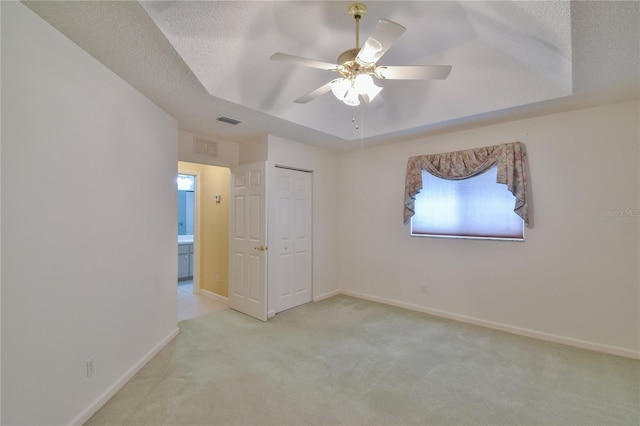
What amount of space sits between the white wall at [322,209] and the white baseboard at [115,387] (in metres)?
2.26

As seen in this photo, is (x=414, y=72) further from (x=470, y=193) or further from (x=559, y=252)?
(x=559, y=252)

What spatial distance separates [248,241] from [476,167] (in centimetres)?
304

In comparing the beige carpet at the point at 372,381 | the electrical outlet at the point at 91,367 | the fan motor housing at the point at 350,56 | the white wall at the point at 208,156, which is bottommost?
the beige carpet at the point at 372,381

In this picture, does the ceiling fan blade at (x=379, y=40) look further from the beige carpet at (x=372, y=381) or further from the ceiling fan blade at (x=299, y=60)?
the beige carpet at (x=372, y=381)

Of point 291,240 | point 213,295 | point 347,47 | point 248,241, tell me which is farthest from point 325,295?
point 347,47

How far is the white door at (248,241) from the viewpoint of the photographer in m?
3.70

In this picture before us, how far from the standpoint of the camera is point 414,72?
1887mm

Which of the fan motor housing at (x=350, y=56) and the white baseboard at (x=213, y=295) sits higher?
the fan motor housing at (x=350, y=56)

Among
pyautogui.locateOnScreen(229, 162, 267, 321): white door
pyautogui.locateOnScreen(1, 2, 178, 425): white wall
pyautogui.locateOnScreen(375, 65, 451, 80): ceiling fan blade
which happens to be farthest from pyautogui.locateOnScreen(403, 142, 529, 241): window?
pyautogui.locateOnScreen(1, 2, 178, 425): white wall

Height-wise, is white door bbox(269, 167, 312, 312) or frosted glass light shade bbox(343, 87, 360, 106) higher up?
frosted glass light shade bbox(343, 87, 360, 106)

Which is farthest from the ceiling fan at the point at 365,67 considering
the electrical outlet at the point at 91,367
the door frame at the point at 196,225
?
the door frame at the point at 196,225

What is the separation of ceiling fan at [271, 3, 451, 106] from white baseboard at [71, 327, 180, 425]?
8.46ft

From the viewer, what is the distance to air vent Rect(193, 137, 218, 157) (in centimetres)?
369

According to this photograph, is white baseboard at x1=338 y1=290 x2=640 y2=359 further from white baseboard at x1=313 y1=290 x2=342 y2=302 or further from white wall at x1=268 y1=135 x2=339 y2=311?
white wall at x1=268 y1=135 x2=339 y2=311
